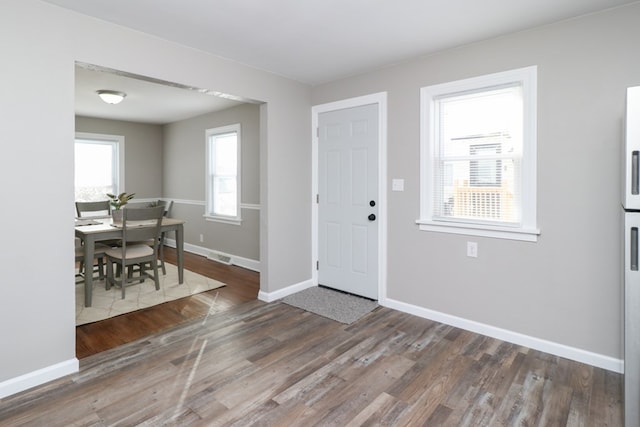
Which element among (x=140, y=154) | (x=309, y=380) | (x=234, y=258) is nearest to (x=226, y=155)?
(x=234, y=258)

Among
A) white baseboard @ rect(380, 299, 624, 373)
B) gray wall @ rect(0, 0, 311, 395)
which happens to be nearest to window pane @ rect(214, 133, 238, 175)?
gray wall @ rect(0, 0, 311, 395)

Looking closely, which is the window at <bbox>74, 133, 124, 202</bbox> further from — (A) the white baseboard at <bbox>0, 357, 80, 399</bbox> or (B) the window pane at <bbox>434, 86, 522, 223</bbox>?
(B) the window pane at <bbox>434, 86, 522, 223</bbox>

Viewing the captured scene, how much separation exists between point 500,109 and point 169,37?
2.69m

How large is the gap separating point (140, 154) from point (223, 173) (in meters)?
2.21

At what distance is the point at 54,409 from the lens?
6.56 feet

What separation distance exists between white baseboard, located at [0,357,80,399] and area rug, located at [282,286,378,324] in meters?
1.91

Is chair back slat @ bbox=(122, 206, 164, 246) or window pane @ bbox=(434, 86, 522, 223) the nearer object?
window pane @ bbox=(434, 86, 522, 223)

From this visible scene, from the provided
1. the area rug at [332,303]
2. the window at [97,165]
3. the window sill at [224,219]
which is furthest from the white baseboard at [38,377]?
the window at [97,165]

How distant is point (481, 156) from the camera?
116 inches

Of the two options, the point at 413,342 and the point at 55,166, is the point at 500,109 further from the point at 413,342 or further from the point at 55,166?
the point at 55,166

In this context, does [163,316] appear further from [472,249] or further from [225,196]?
[472,249]

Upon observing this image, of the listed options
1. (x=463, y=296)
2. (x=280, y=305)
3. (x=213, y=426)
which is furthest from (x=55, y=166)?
(x=463, y=296)

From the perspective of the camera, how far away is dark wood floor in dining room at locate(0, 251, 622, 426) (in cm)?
195

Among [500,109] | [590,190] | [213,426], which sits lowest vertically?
[213,426]
